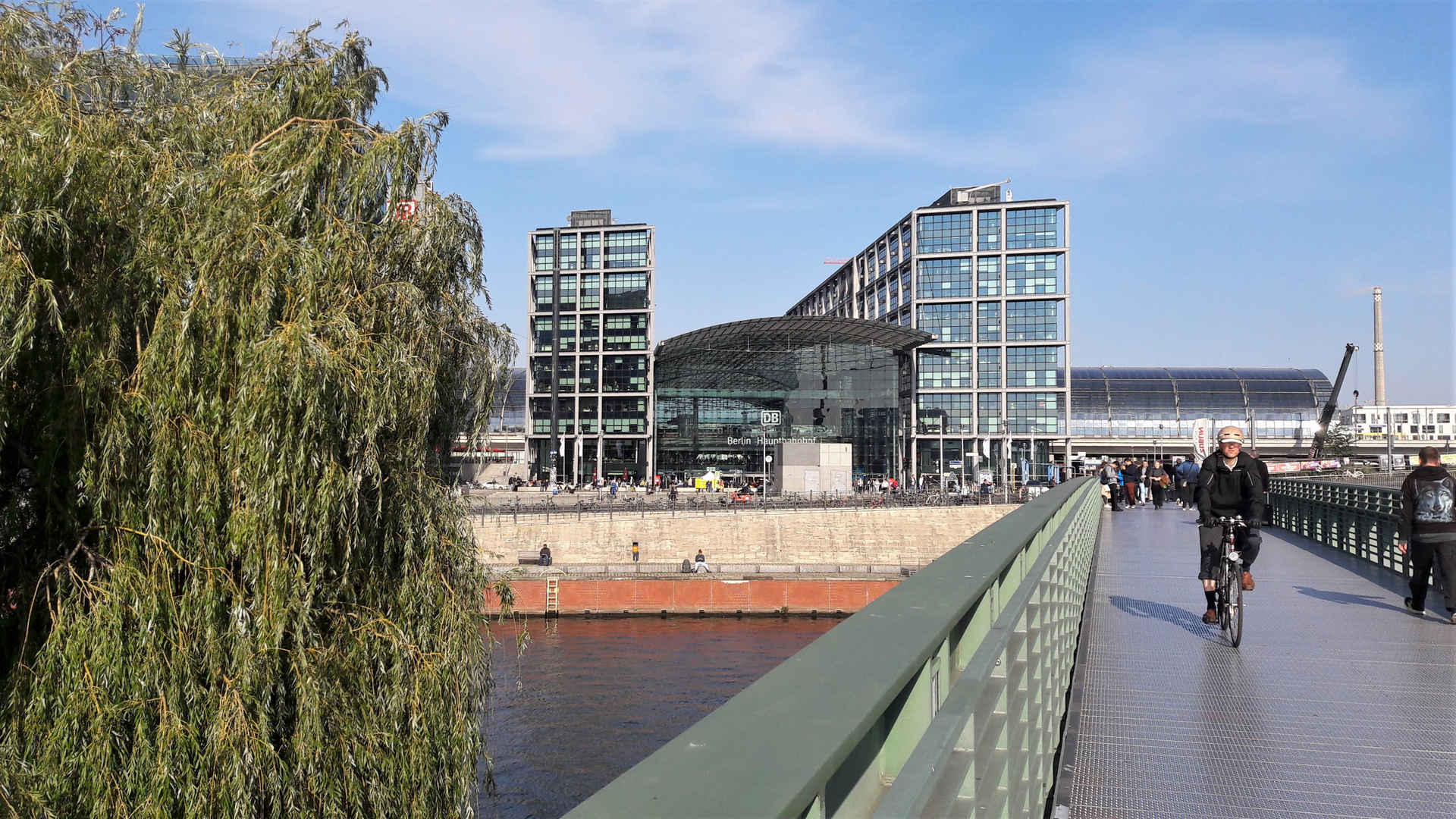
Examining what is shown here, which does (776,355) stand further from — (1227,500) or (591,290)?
(1227,500)

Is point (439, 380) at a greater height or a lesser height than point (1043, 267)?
lesser

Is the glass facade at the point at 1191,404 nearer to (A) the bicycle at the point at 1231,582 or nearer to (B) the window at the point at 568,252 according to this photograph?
(B) the window at the point at 568,252

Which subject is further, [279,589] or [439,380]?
[439,380]

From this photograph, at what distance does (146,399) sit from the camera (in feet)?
29.0

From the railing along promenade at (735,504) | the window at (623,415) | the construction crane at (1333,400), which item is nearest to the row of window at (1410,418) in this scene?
the construction crane at (1333,400)

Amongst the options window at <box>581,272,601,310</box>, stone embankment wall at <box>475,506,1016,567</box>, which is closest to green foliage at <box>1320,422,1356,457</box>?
stone embankment wall at <box>475,506,1016,567</box>

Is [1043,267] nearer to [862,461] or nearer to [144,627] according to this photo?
[862,461]

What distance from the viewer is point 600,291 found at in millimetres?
77500

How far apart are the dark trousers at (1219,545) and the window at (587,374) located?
71.0 m

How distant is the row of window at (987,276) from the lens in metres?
75.2

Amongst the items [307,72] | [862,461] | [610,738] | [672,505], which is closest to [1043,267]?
[862,461]

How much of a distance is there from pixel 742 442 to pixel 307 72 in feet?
214

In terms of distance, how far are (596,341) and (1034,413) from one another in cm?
3368

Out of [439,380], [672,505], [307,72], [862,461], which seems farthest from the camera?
[862,461]
